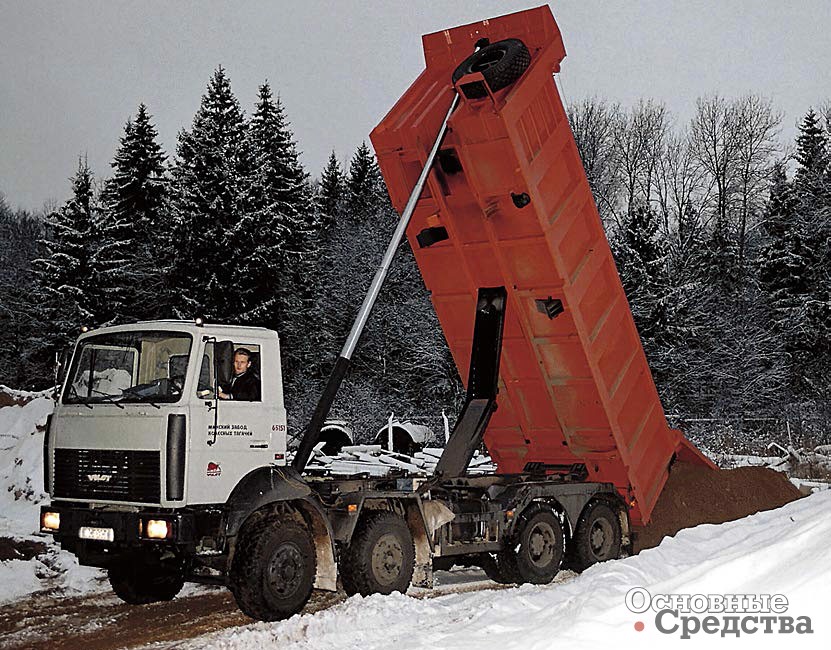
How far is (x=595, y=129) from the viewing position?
1640 inches

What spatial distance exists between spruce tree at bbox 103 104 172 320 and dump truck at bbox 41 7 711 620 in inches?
967

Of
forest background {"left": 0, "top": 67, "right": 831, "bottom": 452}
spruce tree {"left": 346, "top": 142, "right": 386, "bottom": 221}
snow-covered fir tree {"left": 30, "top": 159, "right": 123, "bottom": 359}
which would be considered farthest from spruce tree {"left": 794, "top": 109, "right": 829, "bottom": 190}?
snow-covered fir tree {"left": 30, "top": 159, "right": 123, "bottom": 359}

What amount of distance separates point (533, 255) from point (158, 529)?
4473mm

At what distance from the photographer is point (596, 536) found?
10359mm

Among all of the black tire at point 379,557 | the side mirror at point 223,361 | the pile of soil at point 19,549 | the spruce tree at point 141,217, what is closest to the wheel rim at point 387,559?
the black tire at point 379,557

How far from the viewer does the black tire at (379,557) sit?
8.10m

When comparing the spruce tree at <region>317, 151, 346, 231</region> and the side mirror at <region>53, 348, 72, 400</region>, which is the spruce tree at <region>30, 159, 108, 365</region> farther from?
the side mirror at <region>53, 348, 72, 400</region>

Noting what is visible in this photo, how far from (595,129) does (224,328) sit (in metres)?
36.4

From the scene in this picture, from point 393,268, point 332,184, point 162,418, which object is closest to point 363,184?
point 332,184

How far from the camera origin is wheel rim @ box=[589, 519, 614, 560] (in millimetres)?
10297

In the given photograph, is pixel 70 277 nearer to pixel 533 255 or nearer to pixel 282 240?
pixel 282 240

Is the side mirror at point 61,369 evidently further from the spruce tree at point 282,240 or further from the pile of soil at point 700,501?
the spruce tree at point 282,240

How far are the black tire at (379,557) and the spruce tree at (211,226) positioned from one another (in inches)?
887

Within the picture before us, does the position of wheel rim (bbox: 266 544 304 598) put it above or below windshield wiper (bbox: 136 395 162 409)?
below
